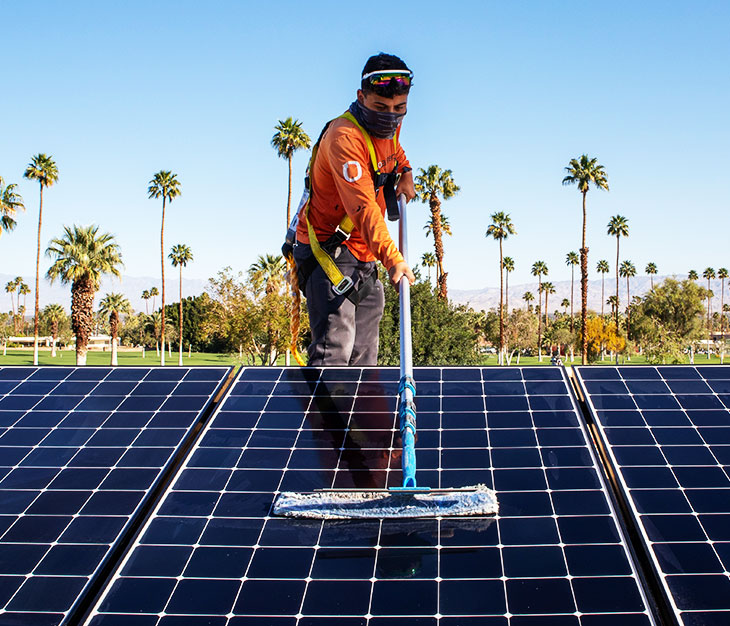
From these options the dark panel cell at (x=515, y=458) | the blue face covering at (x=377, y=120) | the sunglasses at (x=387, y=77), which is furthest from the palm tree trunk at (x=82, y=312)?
the dark panel cell at (x=515, y=458)

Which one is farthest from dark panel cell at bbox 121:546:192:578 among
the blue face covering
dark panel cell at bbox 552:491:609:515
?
the blue face covering

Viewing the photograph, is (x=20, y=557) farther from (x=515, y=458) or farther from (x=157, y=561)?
(x=515, y=458)

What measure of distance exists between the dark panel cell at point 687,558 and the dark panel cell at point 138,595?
4.66ft

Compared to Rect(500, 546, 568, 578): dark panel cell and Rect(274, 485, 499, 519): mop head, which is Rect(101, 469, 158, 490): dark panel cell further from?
Rect(500, 546, 568, 578): dark panel cell

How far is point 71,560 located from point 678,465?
2.06m

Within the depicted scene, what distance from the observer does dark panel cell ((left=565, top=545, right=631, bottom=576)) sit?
81.5 inches

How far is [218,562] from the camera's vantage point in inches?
86.1

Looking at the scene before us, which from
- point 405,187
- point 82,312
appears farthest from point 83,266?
point 405,187

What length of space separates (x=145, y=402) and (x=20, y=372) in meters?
0.91

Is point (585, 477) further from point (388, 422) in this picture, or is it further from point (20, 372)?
point (20, 372)

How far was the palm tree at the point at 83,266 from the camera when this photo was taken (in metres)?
48.3

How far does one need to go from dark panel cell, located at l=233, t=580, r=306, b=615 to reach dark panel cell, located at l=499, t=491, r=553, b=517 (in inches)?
28.1

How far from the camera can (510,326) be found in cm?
10625

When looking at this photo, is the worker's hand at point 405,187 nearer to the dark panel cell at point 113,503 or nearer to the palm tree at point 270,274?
the dark panel cell at point 113,503
